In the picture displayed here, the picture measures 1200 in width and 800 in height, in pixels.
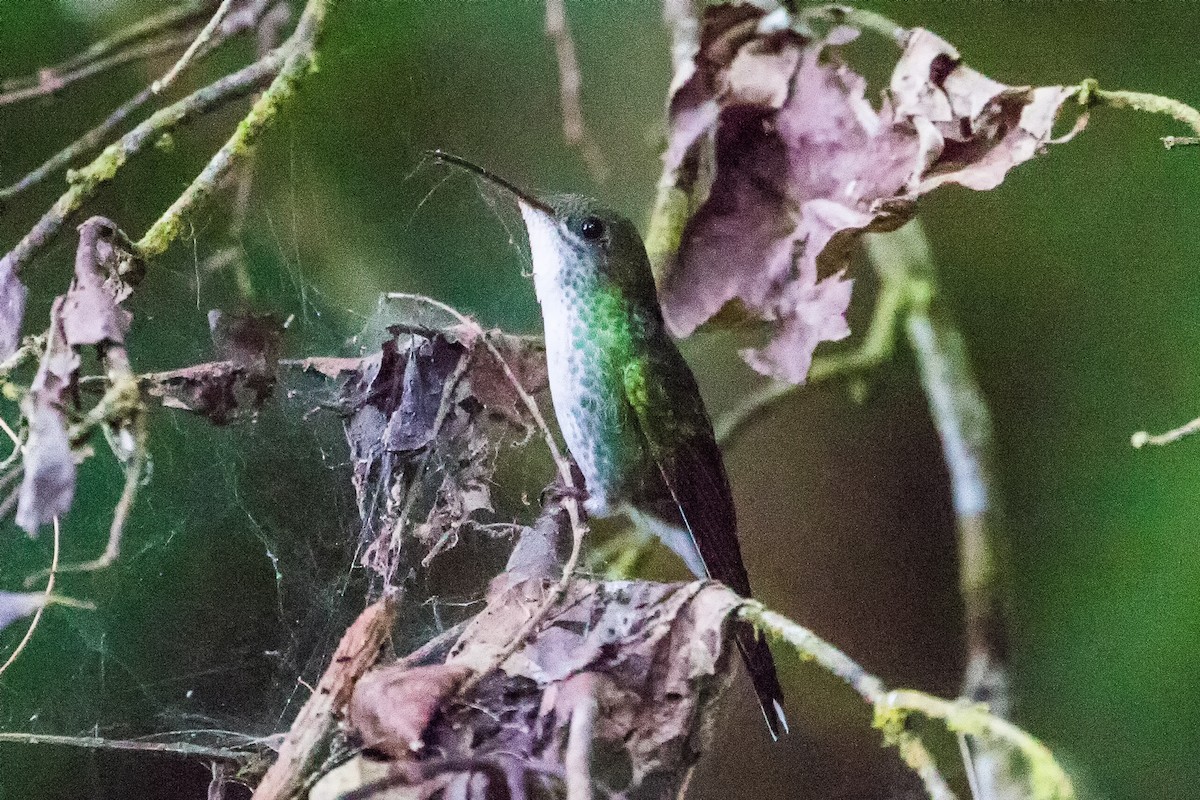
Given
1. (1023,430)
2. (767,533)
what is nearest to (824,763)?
(767,533)

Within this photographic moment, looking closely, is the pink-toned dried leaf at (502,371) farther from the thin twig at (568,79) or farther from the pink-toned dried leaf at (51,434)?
the pink-toned dried leaf at (51,434)

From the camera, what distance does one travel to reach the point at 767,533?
84 centimetres

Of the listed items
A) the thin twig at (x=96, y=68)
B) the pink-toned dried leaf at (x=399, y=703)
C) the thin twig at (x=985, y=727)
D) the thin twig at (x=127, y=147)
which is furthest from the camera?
the thin twig at (x=96, y=68)

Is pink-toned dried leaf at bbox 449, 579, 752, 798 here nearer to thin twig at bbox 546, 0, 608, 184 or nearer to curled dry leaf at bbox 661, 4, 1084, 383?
curled dry leaf at bbox 661, 4, 1084, 383

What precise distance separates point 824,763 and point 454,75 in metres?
0.69

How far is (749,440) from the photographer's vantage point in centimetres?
88

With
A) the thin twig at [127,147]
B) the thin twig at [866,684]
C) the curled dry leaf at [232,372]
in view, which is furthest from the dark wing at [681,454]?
the thin twig at [127,147]

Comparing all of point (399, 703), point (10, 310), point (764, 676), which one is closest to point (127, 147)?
point (10, 310)

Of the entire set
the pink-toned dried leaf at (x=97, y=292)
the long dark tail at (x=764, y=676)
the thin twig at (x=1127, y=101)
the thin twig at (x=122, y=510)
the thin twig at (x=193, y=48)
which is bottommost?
the long dark tail at (x=764, y=676)

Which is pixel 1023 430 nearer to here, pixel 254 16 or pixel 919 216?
pixel 919 216

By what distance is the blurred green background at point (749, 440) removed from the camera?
0.79 meters

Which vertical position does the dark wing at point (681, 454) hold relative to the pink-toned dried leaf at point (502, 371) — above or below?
below

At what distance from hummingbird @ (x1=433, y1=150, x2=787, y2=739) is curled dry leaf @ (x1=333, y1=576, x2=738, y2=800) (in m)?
0.14

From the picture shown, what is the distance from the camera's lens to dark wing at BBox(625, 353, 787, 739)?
0.84 metres
